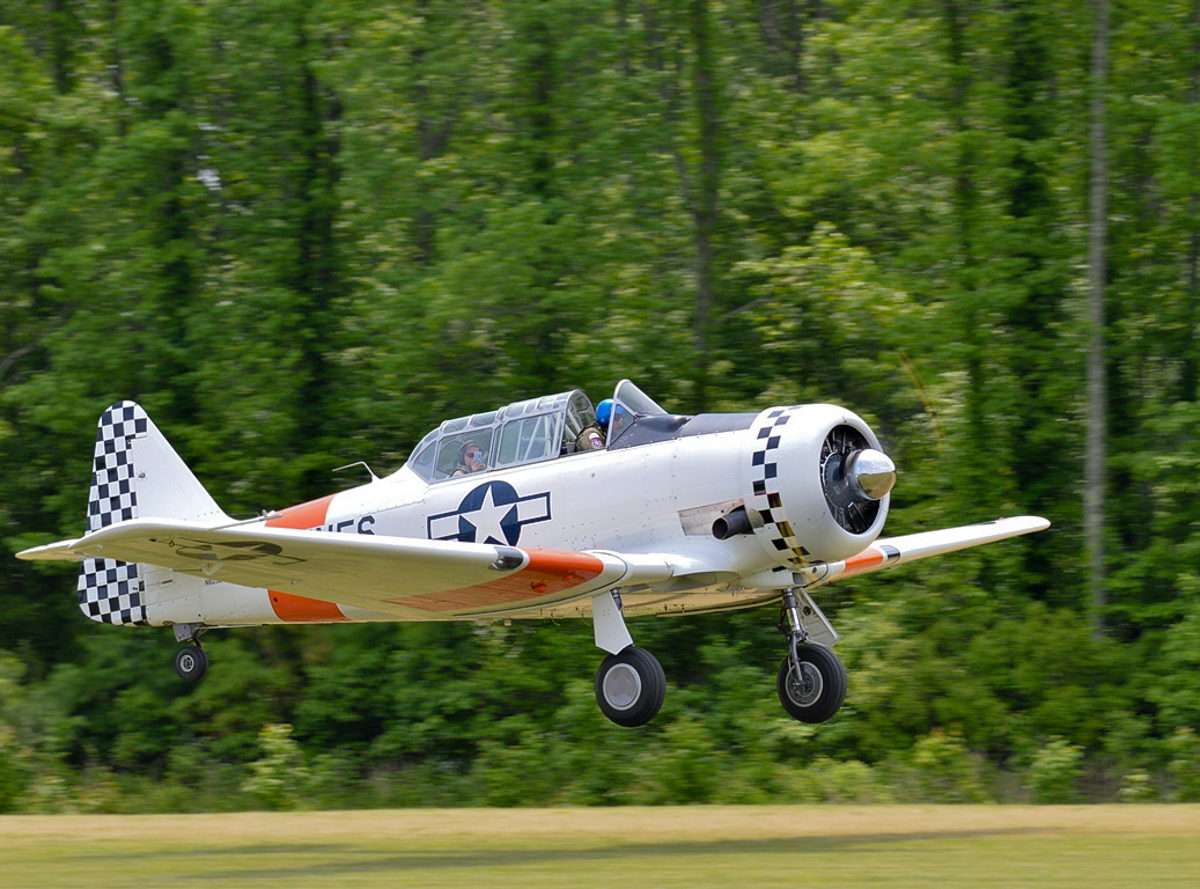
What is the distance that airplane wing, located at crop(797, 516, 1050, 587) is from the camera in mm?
11938

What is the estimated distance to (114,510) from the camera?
13.5 m

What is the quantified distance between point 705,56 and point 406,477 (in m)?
11.6

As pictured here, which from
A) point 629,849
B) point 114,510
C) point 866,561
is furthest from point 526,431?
point 114,510

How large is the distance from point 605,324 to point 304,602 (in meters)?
8.99

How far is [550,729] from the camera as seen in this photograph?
765 inches

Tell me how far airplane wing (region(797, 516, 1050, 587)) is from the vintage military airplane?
0.14ft

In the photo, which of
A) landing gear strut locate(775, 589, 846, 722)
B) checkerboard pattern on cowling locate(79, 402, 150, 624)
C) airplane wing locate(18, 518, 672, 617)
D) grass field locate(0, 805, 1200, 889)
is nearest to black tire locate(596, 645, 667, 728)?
airplane wing locate(18, 518, 672, 617)

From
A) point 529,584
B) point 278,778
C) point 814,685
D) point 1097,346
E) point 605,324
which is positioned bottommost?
point 278,778

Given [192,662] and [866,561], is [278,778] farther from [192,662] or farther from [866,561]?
[866,561]

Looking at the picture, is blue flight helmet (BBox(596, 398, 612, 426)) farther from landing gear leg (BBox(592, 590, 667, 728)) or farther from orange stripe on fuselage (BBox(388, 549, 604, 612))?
landing gear leg (BBox(592, 590, 667, 728))

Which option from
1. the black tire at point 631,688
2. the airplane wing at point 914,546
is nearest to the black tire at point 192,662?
the black tire at point 631,688

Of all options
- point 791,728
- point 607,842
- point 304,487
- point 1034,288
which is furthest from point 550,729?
point 607,842

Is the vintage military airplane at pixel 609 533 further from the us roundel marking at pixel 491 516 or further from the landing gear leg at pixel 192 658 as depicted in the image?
the landing gear leg at pixel 192 658

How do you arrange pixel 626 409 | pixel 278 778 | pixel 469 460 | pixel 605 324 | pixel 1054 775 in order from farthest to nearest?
1. pixel 605 324
2. pixel 278 778
3. pixel 1054 775
4. pixel 469 460
5. pixel 626 409
